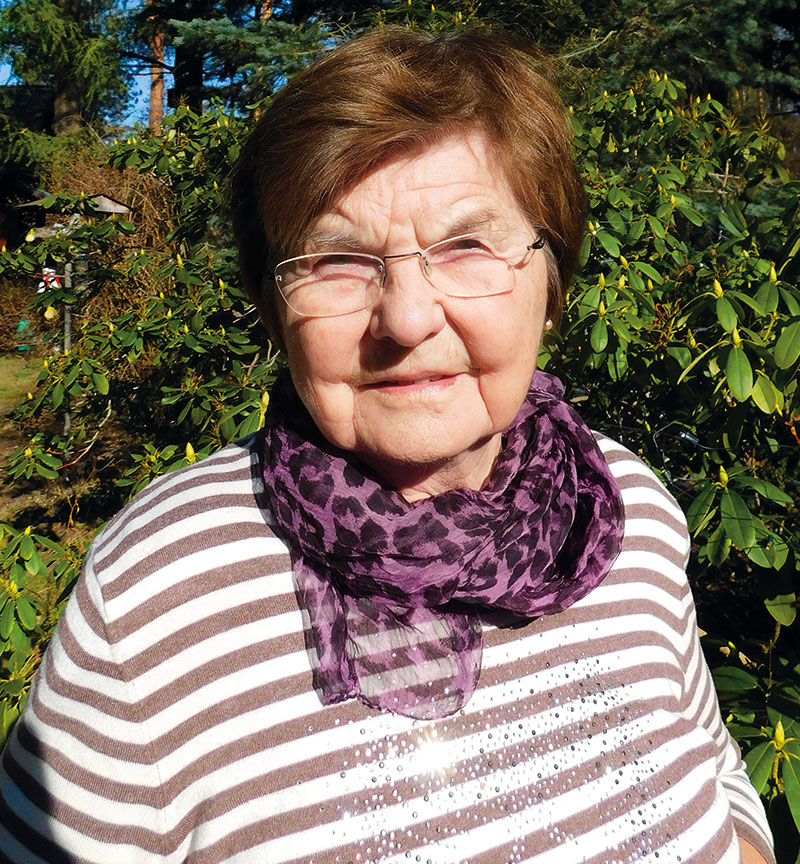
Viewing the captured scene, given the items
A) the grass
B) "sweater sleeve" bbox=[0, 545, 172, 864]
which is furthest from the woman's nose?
the grass

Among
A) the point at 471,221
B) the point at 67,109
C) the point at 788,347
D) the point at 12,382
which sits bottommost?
the point at 12,382

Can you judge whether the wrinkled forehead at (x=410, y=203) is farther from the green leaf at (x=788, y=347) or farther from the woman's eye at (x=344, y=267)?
the green leaf at (x=788, y=347)

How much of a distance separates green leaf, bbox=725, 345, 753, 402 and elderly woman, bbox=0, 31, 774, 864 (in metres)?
0.64

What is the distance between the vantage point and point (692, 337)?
7.13 ft

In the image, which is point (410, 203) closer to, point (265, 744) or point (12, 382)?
point (265, 744)

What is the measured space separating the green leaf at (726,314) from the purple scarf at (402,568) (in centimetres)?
78

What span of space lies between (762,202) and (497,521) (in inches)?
121

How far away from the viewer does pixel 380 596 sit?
125 cm

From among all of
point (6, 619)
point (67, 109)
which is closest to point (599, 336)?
point (6, 619)

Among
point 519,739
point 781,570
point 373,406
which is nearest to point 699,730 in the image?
point 519,739

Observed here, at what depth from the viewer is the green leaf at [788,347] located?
1.76m

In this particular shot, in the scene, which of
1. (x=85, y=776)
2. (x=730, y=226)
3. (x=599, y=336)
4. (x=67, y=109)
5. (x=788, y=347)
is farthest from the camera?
(x=67, y=109)

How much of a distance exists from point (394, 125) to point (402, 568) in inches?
27.8

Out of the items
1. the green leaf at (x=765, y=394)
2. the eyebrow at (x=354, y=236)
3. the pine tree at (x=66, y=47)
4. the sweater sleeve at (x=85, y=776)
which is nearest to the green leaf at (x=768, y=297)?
the green leaf at (x=765, y=394)
